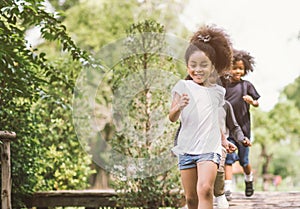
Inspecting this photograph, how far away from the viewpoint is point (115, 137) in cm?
689

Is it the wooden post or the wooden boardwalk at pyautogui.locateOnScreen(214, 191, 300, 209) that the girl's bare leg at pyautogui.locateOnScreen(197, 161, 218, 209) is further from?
the wooden post

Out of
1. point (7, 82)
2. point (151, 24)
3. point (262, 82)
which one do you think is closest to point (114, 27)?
point (262, 82)

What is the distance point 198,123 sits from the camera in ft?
11.7

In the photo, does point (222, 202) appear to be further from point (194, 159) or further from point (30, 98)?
point (30, 98)

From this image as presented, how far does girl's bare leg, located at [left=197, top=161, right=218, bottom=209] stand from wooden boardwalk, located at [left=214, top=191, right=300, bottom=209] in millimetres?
1674

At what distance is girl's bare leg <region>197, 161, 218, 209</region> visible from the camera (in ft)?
11.2

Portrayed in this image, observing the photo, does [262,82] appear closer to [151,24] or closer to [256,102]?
[151,24]

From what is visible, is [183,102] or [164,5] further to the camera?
[164,5]

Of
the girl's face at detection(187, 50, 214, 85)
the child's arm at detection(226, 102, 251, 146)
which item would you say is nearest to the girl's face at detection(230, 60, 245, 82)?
the child's arm at detection(226, 102, 251, 146)

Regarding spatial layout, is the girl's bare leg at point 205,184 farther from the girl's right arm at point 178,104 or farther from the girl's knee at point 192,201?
the girl's right arm at point 178,104

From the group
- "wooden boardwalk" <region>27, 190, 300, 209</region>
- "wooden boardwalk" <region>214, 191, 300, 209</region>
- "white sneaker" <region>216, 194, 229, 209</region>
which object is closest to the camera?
"white sneaker" <region>216, 194, 229, 209</region>

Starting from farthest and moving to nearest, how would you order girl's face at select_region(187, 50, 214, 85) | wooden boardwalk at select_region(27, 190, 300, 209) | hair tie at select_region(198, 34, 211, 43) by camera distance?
wooden boardwalk at select_region(27, 190, 300, 209) < hair tie at select_region(198, 34, 211, 43) < girl's face at select_region(187, 50, 214, 85)

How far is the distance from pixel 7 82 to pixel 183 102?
2.51 metres

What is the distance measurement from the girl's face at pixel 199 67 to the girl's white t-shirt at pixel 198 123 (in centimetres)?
5
